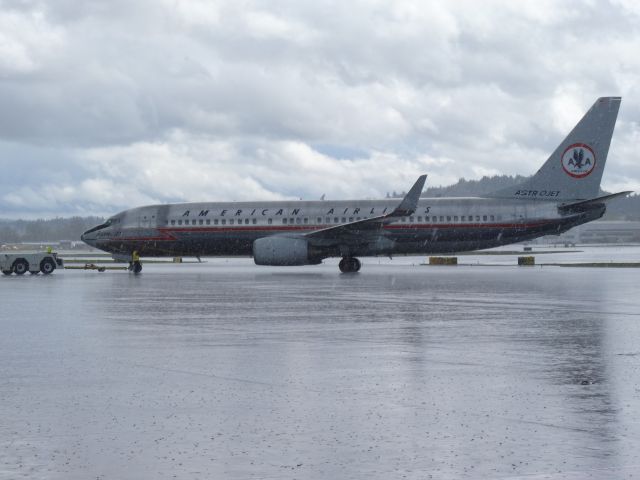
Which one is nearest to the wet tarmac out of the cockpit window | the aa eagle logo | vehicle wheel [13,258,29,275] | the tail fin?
the tail fin

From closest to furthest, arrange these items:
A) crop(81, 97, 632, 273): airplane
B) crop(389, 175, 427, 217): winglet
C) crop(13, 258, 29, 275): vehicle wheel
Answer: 1. crop(389, 175, 427, 217): winglet
2. crop(81, 97, 632, 273): airplane
3. crop(13, 258, 29, 275): vehicle wheel

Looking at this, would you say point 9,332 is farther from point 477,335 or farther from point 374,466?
point 374,466

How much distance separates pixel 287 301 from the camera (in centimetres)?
2641

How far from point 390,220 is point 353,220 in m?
3.06

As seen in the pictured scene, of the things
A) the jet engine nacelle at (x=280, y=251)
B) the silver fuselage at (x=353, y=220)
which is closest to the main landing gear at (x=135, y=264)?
the silver fuselage at (x=353, y=220)

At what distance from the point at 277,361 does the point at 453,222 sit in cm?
3719

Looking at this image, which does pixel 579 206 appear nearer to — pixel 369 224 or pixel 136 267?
pixel 369 224

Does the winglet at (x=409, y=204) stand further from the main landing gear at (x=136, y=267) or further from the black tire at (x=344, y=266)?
the main landing gear at (x=136, y=267)

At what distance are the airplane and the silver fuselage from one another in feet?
0.17

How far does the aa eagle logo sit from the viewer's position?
51531mm

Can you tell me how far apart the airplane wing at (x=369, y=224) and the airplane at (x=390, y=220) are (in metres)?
0.06

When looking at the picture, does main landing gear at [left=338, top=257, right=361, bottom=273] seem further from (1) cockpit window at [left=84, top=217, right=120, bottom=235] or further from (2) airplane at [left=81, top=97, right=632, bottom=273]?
(1) cockpit window at [left=84, top=217, right=120, bottom=235]

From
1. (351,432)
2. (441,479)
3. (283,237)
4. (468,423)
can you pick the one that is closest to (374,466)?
(441,479)

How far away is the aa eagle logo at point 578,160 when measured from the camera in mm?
51531
